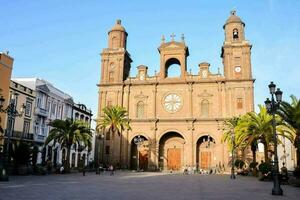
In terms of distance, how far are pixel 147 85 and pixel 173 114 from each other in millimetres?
7174

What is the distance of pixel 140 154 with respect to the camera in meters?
56.7

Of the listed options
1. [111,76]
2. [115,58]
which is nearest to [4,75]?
[111,76]

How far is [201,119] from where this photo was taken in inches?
2106

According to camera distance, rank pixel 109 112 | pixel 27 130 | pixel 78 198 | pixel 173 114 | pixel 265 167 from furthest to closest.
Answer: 1. pixel 173 114
2. pixel 109 112
3. pixel 27 130
4. pixel 265 167
5. pixel 78 198

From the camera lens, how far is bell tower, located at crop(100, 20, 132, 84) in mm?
58375

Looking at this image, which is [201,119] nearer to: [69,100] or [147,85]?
[147,85]

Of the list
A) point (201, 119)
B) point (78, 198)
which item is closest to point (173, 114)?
point (201, 119)

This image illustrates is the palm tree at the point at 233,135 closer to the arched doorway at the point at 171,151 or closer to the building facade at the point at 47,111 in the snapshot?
the arched doorway at the point at 171,151

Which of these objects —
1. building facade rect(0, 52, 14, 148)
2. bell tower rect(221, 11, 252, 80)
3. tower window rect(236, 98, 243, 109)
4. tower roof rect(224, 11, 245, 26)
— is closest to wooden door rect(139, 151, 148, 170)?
tower window rect(236, 98, 243, 109)

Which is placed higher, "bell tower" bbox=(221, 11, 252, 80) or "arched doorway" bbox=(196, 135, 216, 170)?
"bell tower" bbox=(221, 11, 252, 80)

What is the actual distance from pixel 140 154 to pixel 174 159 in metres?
6.07

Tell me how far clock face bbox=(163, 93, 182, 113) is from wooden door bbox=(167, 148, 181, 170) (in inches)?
278

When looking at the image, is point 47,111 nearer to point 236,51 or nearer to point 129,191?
point 236,51

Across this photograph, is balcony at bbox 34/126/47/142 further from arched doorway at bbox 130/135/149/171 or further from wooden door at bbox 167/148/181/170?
wooden door at bbox 167/148/181/170
